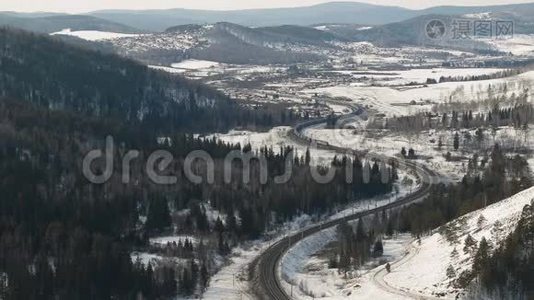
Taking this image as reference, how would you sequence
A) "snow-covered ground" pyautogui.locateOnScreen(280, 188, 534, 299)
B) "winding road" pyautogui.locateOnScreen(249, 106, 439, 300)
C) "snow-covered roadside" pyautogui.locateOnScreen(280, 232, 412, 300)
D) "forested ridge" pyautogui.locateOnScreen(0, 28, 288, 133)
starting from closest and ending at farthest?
1. "snow-covered ground" pyautogui.locateOnScreen(280, 188, 534, 299)
2. "snow-covered roadside" pyautogui.locateOnScreen(280, 232, 412, 300)
3. "winding road" pyautogui.locateOnScreen(249, 106, 439, 300)
4. "forested ridge" pyautogui.locateOnScreen(0, 28, 288, 133)

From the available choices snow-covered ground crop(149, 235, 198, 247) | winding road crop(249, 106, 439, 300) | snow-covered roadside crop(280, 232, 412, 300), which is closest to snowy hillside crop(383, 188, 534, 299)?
snow-covered roadside crop(280, 232, 412, 300)

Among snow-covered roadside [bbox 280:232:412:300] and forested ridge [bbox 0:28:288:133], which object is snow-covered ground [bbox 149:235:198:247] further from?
forested ridge [bbox 0:28:288:133]

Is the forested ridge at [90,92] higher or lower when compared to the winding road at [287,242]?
higher

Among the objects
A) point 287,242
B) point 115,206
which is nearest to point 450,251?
point 287,242

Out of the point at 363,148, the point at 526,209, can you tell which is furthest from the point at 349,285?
the point at 363,148

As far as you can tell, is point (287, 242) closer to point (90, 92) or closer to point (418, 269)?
point (418, 269)

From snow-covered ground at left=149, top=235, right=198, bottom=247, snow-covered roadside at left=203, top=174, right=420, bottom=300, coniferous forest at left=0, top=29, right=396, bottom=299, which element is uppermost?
coniferous forest at left=0, top=29, right=396, bottom=299

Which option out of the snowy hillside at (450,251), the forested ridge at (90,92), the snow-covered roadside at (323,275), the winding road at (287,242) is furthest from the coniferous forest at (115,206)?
the snowy hillside at (450,251)

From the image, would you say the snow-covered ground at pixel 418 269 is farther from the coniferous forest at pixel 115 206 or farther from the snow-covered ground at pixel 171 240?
the snow-covered ground at pixel 171 240
